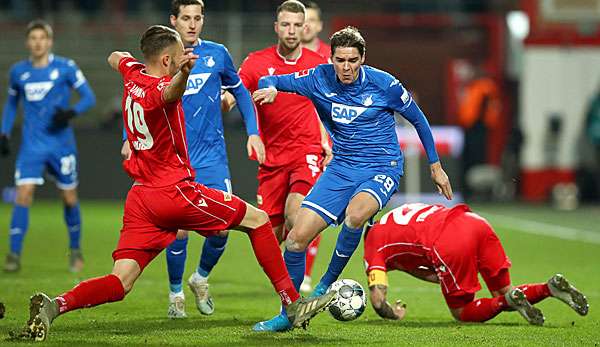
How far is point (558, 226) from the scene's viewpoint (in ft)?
62.3

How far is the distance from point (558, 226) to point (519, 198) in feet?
20.9

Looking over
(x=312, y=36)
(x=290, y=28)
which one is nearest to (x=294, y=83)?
(x=290, y=28)

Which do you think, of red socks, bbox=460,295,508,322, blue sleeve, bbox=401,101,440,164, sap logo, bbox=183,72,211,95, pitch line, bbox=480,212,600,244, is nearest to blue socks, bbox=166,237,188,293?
sap logo, bbox=183,72,211,95

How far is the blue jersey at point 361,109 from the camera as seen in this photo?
8.39 meters

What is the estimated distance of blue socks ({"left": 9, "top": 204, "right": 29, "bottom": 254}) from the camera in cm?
1243

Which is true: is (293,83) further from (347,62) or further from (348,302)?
(348,302)

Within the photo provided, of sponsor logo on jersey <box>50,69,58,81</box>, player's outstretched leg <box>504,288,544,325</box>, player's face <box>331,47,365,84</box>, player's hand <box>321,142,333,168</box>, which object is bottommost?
player's outstretched leg <box>504,288,544,325</box>

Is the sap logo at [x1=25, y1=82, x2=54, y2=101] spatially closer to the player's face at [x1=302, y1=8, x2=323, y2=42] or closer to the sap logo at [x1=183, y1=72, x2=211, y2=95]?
the player's face at [x1=302, y1=8, x2=323, y2=42]

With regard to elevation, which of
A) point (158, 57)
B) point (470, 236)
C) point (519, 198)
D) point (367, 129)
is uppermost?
point (158, 57)

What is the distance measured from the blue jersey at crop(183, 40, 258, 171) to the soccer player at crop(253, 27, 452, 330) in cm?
60

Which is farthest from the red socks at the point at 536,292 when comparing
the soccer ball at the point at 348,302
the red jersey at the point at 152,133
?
the red jersey at the point at 152,133

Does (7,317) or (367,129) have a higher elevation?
(367,129)

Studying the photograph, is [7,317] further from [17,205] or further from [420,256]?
[17,205]

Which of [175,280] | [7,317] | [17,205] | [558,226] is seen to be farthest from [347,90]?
[558,226]
